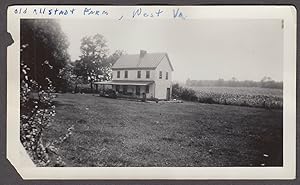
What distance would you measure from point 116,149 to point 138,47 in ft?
0.62

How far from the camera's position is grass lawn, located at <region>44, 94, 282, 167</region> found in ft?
2.52

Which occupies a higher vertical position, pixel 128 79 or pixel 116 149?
pixel 128 79

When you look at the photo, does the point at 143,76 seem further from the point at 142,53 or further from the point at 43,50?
the point at 43,50

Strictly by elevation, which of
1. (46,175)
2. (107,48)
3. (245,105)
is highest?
(107,48)

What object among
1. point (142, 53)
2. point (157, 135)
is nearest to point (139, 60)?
point (142, 53)

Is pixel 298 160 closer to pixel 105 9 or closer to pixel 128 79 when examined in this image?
pixel 128 79

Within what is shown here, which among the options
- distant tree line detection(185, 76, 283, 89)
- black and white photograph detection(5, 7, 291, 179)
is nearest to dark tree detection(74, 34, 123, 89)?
black and white photograph detection(5, 7, 291, 179)

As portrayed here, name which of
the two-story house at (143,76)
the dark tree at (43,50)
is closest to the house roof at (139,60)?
the two-story house at (143,76)

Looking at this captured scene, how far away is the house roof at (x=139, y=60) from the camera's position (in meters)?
0.76

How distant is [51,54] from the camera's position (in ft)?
2.52

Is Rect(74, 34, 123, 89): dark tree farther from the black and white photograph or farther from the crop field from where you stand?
the crop field

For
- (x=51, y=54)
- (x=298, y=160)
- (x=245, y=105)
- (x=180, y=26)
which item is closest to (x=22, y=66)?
(x=51, y=54)
